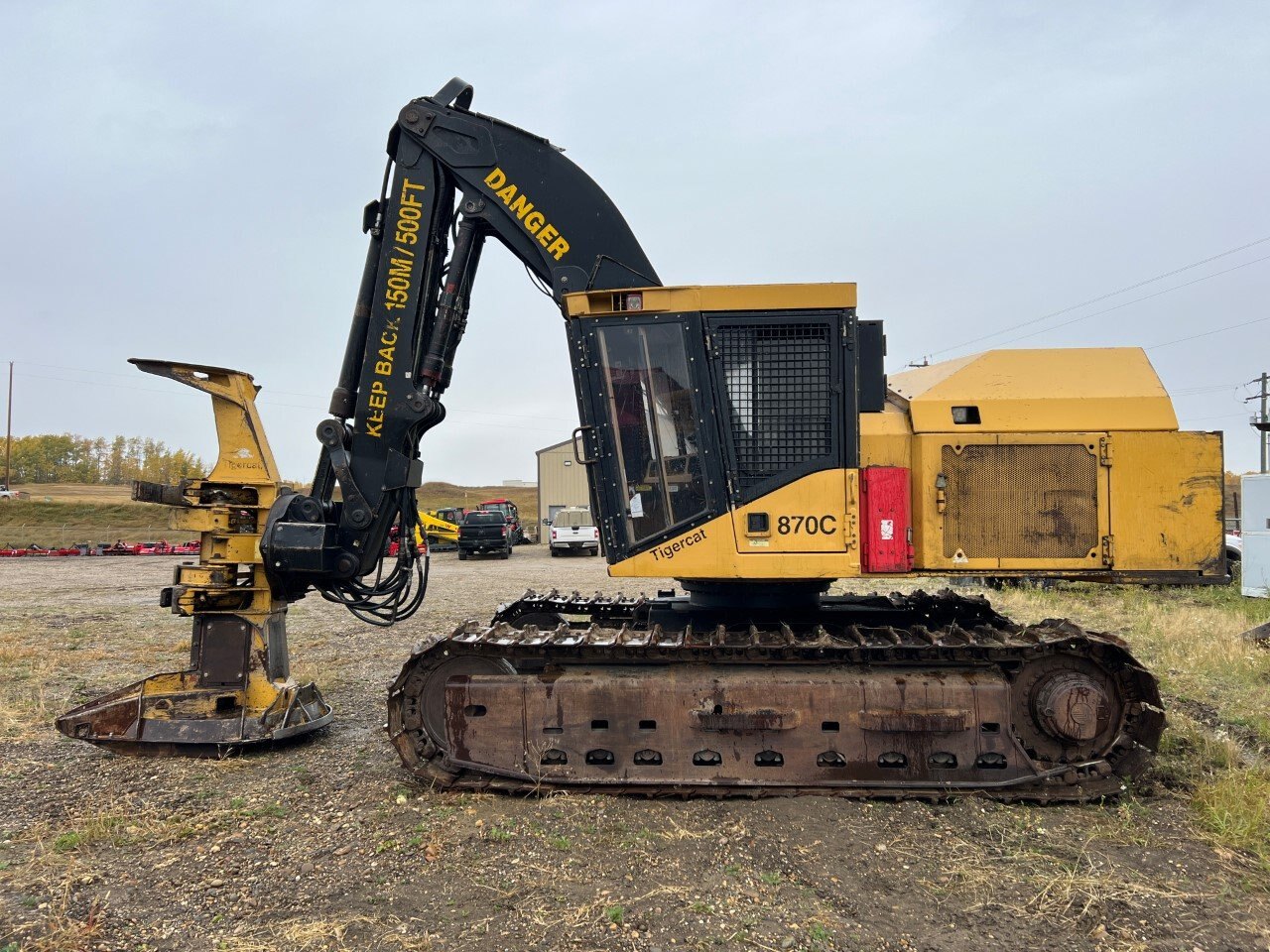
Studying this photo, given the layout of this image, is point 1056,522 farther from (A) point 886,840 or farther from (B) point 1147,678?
(A) point 886,840

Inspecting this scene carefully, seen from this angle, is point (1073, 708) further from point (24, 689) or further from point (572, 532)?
point (572, 532)

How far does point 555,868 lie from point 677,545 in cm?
210

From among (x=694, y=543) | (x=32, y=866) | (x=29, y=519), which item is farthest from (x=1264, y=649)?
(x=29, y=519)

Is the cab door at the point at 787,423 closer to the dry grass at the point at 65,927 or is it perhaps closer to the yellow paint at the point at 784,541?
the yellow paint at the point at 784,541

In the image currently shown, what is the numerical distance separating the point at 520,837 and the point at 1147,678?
3990 mm

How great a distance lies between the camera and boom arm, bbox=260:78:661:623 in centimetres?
585

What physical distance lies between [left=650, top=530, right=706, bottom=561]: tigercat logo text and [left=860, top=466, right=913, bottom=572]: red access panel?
105cm

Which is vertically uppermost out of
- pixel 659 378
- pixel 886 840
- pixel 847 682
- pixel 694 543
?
pixel 659 378

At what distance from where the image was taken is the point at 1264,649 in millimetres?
9438

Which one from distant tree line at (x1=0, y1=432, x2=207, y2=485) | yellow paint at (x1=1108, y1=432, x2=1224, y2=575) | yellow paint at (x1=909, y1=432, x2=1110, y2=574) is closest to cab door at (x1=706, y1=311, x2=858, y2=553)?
yellow paint at (x1=909, y1=432, x2=1110, y2=574)

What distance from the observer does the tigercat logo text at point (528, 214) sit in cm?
583

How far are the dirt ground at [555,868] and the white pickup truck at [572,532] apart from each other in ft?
82.2

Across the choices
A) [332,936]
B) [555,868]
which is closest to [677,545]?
[555,868]

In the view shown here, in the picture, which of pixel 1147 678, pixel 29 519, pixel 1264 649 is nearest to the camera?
pixel 1147 678
